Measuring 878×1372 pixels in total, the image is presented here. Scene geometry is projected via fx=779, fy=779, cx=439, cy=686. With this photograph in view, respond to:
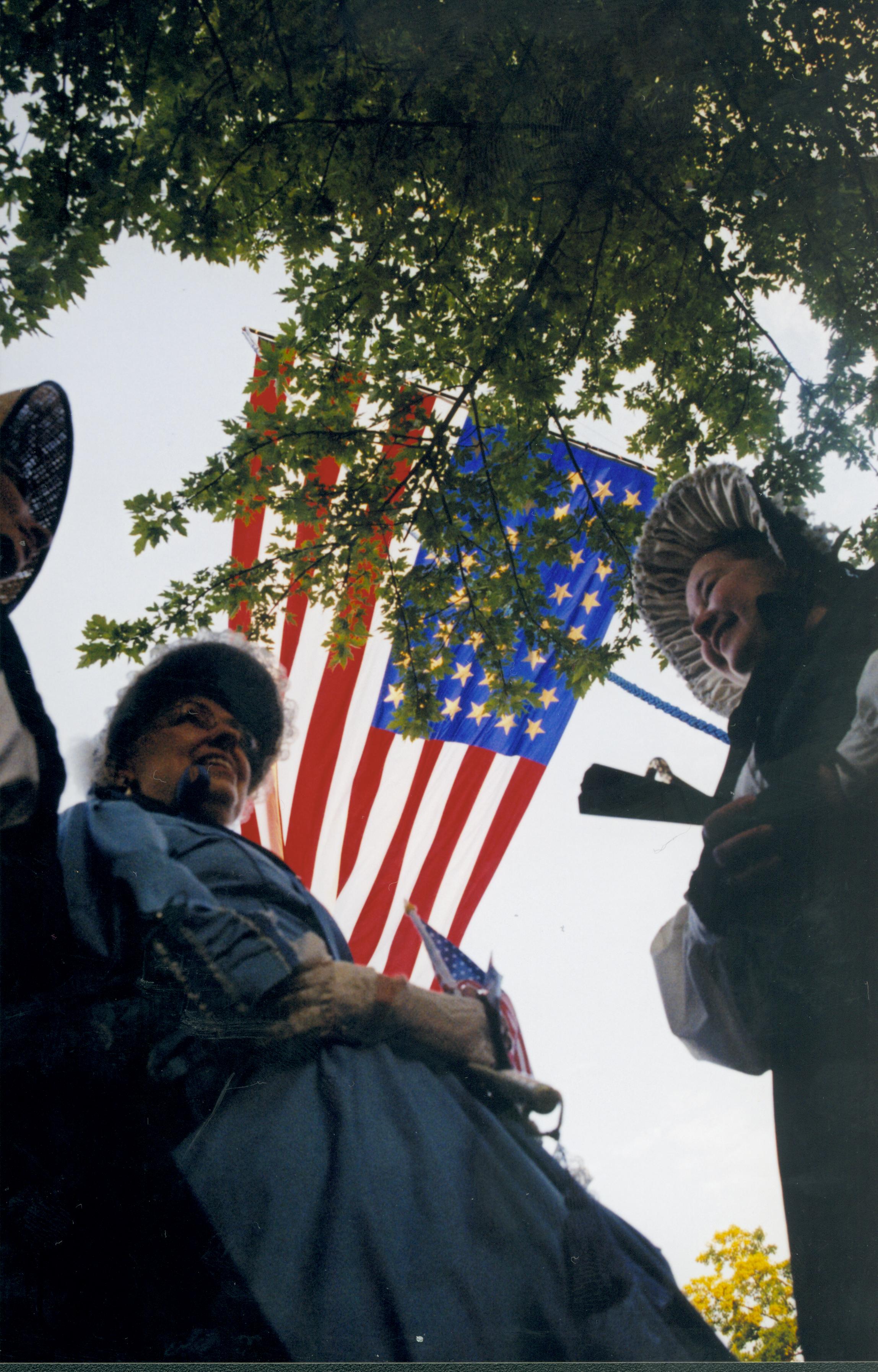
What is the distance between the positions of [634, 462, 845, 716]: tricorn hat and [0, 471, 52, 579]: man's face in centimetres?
239

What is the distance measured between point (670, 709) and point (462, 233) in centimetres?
212

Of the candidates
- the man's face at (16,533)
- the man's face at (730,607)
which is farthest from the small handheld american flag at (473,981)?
the man's face at (16,533)

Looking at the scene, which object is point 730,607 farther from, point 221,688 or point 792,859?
point 221,688

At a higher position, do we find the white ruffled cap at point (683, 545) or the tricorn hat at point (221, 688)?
the white ruffled cap at point (683, 545)

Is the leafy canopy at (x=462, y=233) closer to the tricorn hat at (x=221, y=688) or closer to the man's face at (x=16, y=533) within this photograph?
the tricorn hat at (x=221, y=688)

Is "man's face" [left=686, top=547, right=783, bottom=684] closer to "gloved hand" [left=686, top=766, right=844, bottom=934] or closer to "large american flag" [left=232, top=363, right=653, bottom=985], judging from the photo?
"large american flag" [left=232, top=363, right=653, bottom=985]

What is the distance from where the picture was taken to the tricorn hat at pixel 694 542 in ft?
10.9

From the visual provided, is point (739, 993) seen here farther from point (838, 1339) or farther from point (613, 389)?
point (613, 389)

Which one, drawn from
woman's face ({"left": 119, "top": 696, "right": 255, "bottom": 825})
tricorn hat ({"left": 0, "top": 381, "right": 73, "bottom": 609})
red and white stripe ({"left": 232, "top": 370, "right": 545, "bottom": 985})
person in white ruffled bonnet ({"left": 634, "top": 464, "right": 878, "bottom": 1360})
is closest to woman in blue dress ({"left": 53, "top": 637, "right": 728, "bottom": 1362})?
woman's face ({"left": 119, "top": 696, "right": 255, "bottom": 825})

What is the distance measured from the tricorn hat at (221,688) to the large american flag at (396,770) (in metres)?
0.11

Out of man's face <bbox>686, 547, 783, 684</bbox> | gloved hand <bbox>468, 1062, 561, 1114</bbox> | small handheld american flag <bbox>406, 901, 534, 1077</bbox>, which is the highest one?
man's face <bbox>686, 547, 783, 684</bbox>

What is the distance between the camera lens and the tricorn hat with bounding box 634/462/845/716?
10.9 ft

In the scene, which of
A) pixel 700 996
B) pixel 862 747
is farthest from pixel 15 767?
pixel 862 747

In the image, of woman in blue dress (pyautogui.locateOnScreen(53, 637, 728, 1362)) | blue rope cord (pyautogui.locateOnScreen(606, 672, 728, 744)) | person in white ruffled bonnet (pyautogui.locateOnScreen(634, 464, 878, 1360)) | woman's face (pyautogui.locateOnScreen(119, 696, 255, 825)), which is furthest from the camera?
blue rope cord (pyautogui.locateOnScreen(606, 672, 728, 744))
